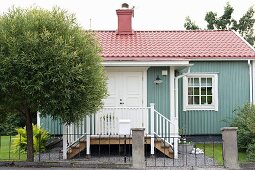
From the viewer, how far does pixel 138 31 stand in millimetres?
21812

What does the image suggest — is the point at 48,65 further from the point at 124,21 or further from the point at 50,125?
the point at 124,21

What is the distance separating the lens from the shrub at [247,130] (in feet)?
45.7

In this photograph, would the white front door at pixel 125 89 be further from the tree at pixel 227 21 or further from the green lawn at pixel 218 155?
the tree at pixel 227 21

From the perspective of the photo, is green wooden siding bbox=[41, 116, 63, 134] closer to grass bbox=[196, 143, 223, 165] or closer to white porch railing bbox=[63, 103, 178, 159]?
white porch railing bbox=[63, 103, 178, 159]

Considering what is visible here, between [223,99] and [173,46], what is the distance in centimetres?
288

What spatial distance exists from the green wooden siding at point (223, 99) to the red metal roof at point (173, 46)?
549 millimetres

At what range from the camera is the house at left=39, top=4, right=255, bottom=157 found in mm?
14812

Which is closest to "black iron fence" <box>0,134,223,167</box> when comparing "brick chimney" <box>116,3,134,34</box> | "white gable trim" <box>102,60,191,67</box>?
"white gable trim" <box>102,60,191,67</box>

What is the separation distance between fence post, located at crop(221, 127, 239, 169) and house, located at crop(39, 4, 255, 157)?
197cm

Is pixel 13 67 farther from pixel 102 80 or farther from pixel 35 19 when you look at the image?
pixel 102 80

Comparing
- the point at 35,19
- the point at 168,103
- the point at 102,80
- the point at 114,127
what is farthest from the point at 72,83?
the point at 168,103

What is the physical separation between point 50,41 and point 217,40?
10.2 metres

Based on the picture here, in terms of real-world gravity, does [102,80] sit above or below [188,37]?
below

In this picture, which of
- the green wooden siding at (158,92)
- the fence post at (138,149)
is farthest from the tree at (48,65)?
the green wooden siding at (158,92)
